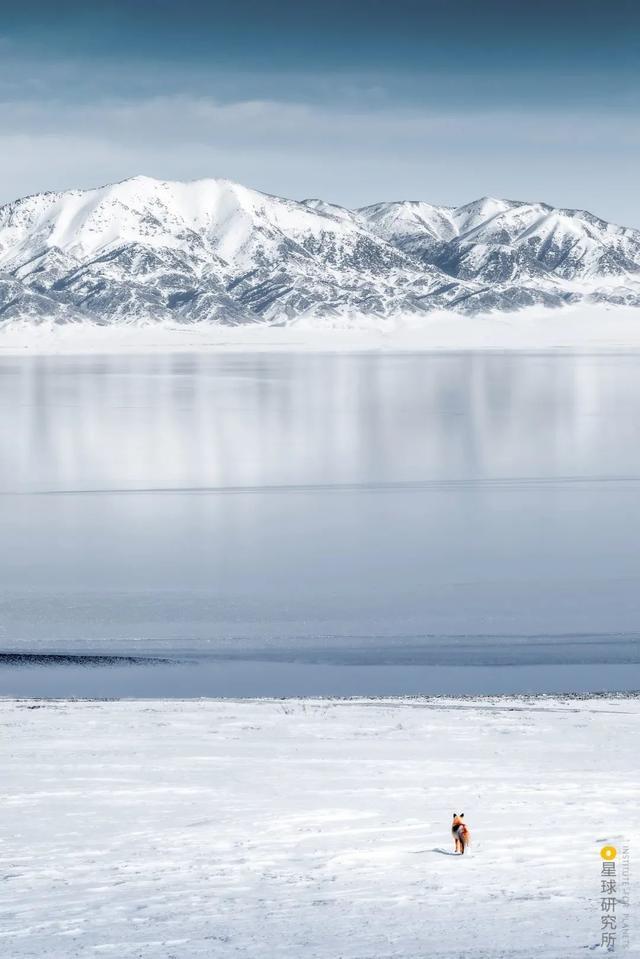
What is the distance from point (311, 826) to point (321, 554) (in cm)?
1637

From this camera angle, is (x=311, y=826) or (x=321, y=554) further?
(x=321, y=554)

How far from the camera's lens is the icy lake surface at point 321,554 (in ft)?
65.0

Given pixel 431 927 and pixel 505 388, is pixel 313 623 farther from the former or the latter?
pixel 505 388

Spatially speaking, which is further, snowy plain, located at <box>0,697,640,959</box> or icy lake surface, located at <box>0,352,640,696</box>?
icy lake surface, located at <box>0,352,640,696</box>

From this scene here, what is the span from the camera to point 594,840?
11492 mm

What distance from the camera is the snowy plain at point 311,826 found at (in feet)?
31.8

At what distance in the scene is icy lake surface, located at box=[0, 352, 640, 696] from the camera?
19.8 metres

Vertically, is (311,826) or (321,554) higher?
(321,554)

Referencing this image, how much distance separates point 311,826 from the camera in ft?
39.6

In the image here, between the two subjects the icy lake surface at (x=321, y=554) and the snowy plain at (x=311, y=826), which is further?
the icy lake surface at (x=321, y=554)

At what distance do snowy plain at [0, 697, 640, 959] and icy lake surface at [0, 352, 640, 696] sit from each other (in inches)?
103

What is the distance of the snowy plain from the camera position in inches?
381

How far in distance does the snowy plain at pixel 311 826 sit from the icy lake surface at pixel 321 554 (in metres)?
2.63

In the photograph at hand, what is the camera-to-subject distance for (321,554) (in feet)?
93.0
